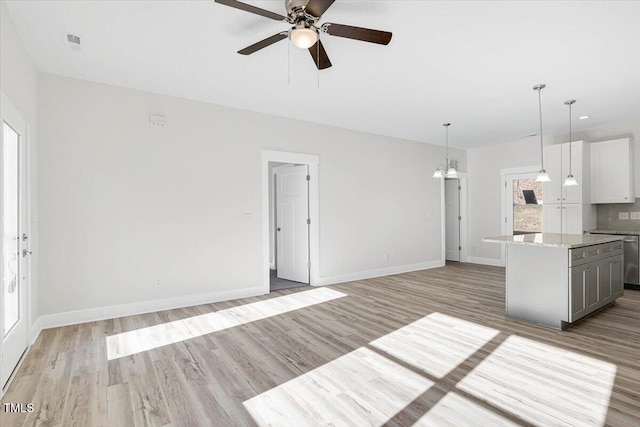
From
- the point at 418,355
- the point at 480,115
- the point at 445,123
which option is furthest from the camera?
the point at 445,123

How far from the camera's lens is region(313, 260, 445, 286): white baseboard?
19.1 ft

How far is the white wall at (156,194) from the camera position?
374 centimetres

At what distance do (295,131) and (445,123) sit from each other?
101 inches

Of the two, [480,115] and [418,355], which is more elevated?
[480,115]

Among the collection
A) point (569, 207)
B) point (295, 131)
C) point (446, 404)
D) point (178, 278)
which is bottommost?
point (446, 404)

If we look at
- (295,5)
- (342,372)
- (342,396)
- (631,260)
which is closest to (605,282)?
(631,260)

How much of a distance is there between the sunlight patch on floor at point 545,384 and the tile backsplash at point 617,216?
14.5 feet

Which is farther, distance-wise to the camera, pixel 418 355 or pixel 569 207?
pixel 569 207

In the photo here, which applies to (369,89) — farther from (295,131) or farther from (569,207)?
(569,207)

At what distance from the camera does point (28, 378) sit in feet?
8.38

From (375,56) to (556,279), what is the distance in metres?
2.98

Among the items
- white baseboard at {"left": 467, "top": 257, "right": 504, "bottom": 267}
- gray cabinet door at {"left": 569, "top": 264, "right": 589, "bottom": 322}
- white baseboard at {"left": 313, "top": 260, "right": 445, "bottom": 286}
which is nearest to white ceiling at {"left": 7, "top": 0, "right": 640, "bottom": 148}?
gray cabinet door at {"left": 569, "top": 264, "right": 589, "bottom": 322}

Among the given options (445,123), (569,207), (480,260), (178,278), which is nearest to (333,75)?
(445,123)

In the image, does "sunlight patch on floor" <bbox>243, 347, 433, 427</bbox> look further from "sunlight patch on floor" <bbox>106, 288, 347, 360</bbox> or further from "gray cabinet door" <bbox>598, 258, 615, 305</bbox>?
"gray cabinet door" <bbox>598, 258, 615, 305</bbox>
